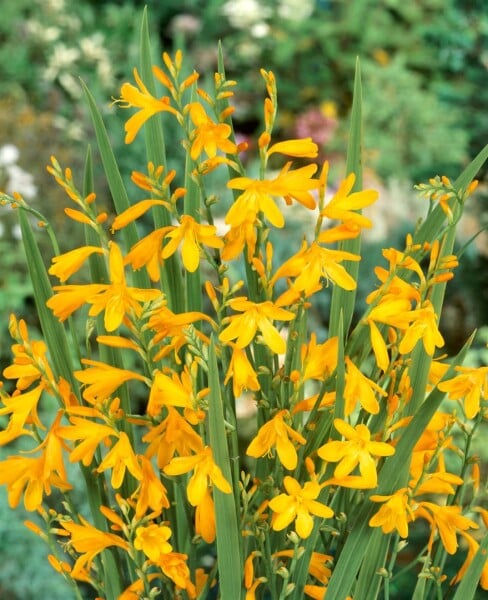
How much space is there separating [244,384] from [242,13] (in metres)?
4.55

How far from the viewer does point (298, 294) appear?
71 centimetres

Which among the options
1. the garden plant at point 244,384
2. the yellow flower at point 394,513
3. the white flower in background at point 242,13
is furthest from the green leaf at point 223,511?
the white flower in background at point 242,13

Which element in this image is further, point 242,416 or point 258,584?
point 242,416

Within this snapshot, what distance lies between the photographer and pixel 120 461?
718mm

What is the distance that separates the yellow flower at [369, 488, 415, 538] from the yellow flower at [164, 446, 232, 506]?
0.12 metres

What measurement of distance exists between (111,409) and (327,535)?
0.24 meters

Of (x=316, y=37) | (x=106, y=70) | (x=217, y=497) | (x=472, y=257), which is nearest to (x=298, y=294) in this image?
(x=217, y=497)

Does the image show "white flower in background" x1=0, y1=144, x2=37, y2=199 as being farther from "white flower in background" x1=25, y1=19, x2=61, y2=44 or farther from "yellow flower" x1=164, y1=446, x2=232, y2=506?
"yellow flower" x1=164, y1=446, x2=232, y2=506

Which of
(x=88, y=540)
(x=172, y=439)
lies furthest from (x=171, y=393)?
(x=88, y=540)

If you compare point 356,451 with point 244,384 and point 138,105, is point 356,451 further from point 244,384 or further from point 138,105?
point 138,105

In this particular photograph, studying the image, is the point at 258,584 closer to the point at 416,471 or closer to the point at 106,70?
the point at 416,471

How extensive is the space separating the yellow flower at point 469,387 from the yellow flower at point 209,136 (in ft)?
0.74

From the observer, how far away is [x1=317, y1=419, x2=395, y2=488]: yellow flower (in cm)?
70

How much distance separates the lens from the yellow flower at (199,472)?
2.26 ft
